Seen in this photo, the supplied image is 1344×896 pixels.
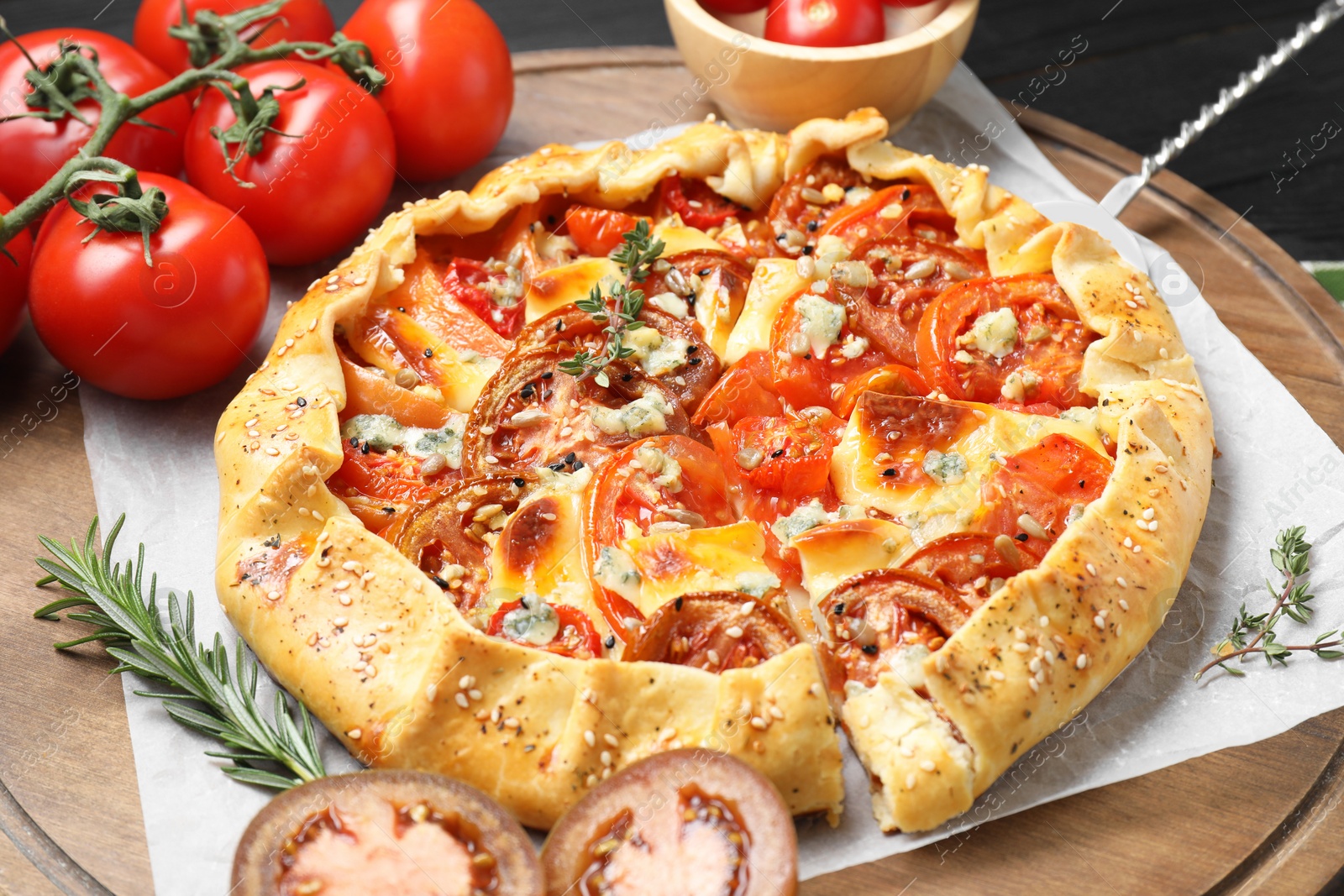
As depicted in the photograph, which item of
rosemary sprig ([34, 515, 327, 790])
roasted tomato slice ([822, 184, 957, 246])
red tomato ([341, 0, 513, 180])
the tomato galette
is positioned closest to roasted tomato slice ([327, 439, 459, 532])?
the tomato galette

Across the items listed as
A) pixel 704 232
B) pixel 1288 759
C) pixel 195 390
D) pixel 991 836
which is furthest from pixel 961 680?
pixel 195 390

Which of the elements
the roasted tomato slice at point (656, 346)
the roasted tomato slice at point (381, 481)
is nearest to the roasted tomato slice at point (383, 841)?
the roasted tomato slice at point (381, 481)

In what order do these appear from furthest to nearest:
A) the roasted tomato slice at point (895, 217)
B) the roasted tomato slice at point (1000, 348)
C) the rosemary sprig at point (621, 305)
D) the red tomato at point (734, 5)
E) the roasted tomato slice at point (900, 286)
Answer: the red tomato at point (734, 5), the roasted tomato slice at point (895, 217), the roasted tomato slice at point (900, 286), the roasted tomato slice at point (1000, 348), the rosemary sprig at point (621, 305)

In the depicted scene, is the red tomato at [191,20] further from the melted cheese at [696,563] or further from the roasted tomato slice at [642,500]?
the melted cheese at [696,563]

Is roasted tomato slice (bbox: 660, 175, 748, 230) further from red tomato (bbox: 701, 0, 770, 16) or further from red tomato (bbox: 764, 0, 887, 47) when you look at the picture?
red tomato (bbox: 701, 0, 770, 16)

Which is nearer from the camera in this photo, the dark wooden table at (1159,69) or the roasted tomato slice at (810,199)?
the roasted tomato slice at (810,199)

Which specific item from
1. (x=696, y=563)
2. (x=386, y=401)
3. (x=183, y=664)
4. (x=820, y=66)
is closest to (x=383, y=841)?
(x=183, y=664)
